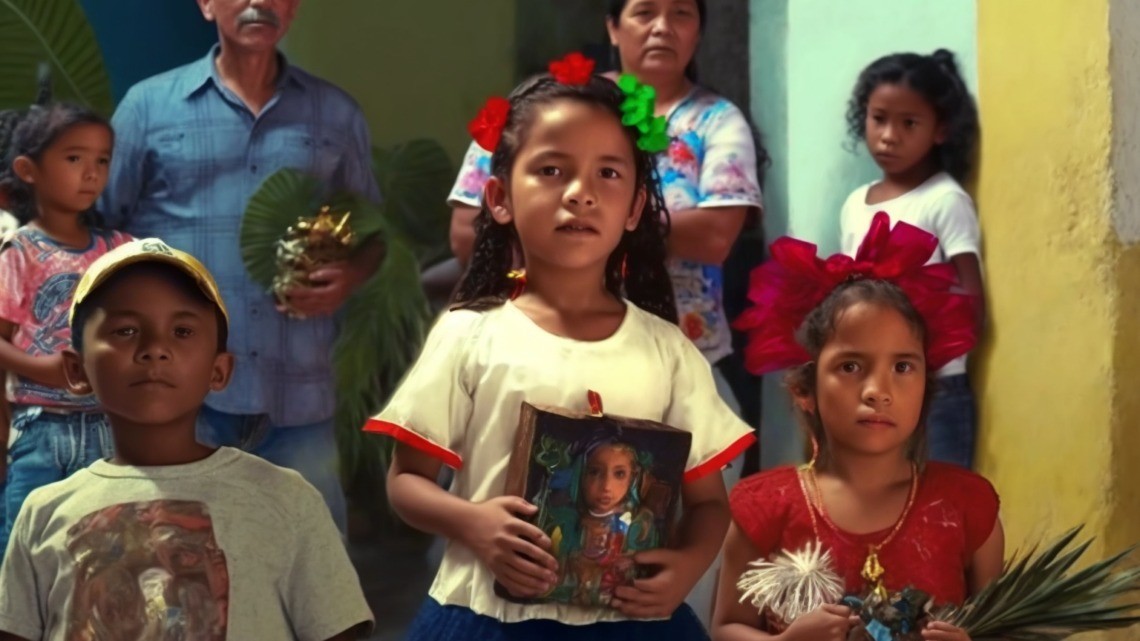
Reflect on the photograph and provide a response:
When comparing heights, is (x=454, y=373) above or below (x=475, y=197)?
below

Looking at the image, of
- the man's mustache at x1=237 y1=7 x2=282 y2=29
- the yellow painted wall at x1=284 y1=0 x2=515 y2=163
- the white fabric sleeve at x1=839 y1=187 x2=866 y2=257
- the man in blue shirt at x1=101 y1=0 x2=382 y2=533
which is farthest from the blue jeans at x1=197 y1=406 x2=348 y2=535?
the white fabric sleeve at x1=839 y1=187 x2=866 y2=257

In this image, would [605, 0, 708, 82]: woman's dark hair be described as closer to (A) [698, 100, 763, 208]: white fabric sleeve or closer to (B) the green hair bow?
(A) [698, 100, 763, 208]: white fabric sleeve

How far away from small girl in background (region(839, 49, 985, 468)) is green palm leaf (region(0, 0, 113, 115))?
6.78 ft

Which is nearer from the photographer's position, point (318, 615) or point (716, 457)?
point (318, 615)

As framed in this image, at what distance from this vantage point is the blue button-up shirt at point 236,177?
12.8 feet

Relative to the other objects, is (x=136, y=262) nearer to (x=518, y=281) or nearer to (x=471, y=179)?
(x=518, y=281)

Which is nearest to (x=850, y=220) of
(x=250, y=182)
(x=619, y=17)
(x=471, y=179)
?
(x=619, y=17)

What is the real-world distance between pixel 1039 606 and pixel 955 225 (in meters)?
1.46

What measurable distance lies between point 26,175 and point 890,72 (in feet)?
7.59

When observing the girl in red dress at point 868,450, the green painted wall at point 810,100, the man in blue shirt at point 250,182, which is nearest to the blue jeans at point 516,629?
the girl in red dress at point 868,450

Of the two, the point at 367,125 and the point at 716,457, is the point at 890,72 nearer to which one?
the point at 367,125

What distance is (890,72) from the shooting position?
14.4ft

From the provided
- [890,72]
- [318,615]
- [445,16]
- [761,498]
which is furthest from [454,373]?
[890,72]

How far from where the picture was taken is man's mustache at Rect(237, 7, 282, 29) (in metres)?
4.01
